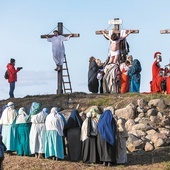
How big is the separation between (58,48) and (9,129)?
7.36m

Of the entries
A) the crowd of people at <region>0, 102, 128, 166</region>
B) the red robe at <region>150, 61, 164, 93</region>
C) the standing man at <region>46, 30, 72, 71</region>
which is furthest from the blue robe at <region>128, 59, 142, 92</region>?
the crowd of people at <region>0, 102, 128, 166</region>

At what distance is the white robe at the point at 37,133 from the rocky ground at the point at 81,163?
32 centimetres

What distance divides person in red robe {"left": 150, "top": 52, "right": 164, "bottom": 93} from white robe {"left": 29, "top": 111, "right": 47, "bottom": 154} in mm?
6772

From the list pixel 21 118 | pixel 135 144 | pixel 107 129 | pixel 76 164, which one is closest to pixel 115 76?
pixel 135 144

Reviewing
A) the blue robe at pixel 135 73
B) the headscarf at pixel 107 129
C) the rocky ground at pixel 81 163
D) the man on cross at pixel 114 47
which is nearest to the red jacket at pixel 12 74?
the rocky ground at pixel 81 163

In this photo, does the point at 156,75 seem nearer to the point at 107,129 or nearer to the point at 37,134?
the point at 107,129

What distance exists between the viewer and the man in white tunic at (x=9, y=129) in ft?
50.6

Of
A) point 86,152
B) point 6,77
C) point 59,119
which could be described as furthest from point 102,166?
point 6,77

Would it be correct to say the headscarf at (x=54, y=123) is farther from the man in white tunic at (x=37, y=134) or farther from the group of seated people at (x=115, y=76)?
the group of seated people at (x=115, y=76)

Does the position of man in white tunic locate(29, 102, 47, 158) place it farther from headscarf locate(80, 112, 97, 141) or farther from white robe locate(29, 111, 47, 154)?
headscarf locate(80, 112, 97, 141)

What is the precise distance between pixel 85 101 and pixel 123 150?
586cm

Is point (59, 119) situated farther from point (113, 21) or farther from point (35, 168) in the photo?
point (113, 21)

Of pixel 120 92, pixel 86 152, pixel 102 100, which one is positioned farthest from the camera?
pixel 120 92

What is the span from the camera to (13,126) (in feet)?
50.7
